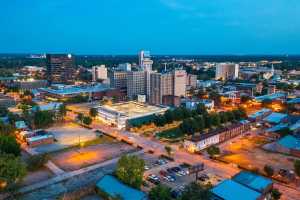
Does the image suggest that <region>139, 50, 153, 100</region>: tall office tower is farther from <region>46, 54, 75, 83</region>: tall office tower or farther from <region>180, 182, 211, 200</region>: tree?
<region>180, 182, 211, 200</region>: tree

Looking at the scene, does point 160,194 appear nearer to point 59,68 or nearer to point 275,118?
point 275,118

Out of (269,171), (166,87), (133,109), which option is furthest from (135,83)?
(269,171)

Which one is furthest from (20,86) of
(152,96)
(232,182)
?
Answer: (232,182)

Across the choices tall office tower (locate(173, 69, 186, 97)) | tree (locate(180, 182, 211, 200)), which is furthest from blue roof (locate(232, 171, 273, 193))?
tall office tower (locate(173, 69, 186, 97))

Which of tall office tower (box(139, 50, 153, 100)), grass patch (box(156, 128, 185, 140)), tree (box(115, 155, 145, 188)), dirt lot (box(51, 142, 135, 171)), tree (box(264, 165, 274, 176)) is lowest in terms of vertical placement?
dirt lot (box(51, 142, 135, 171))

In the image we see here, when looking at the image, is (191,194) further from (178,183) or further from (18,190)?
(18,190)

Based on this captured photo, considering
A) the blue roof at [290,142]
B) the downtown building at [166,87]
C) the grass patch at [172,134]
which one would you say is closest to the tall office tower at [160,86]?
the downtown building at [166,87]
